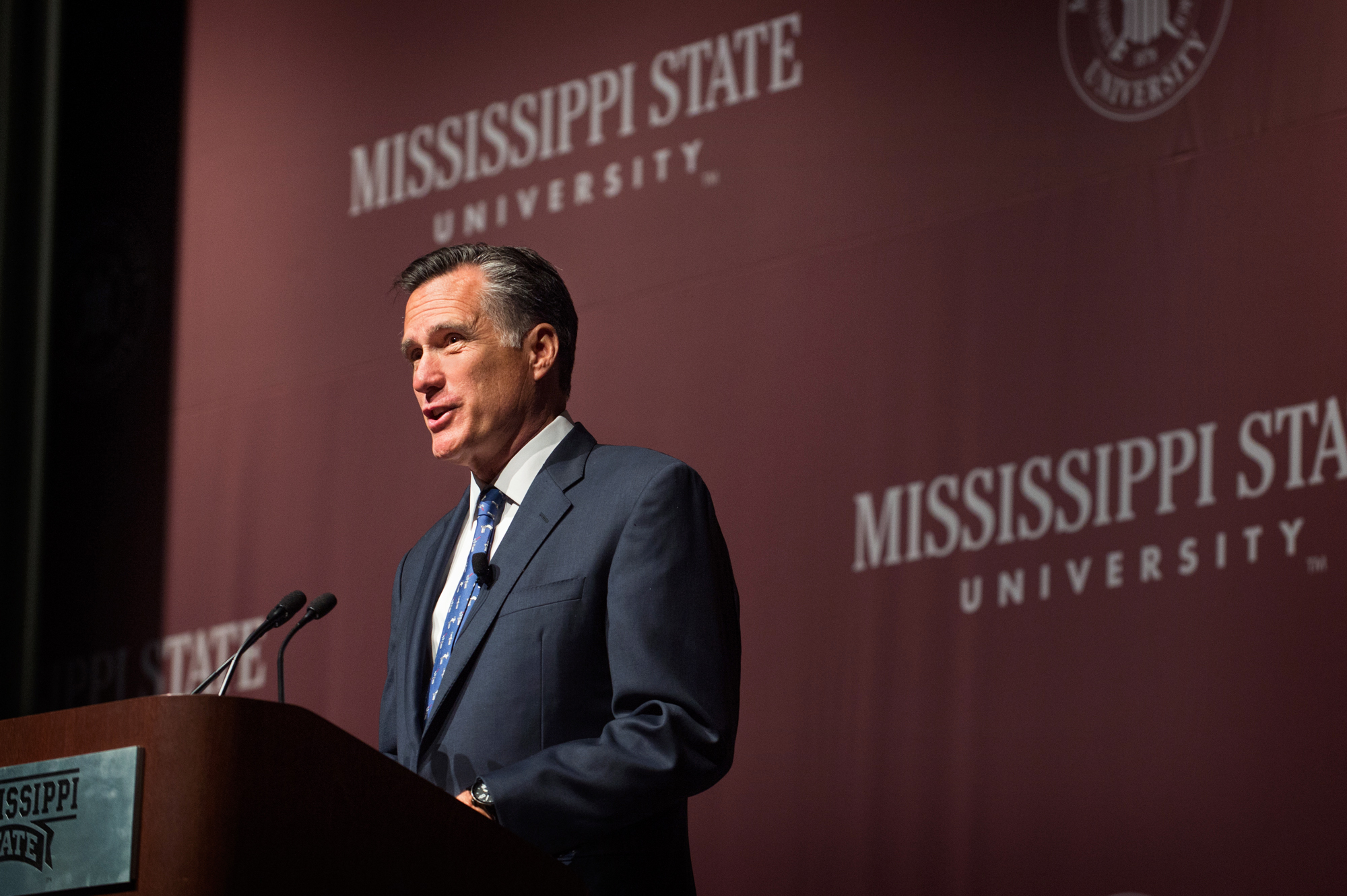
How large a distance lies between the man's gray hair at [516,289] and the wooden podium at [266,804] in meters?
0.86

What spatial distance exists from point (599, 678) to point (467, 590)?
0.80 feet

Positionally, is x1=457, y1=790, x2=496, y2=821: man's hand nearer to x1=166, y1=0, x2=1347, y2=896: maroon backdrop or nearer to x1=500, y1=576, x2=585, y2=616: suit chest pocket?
x1=500, y1=576, x2=585, y2=616: suit chest pocket

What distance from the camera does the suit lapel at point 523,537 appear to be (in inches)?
83.6

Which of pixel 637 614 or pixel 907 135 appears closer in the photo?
pixel 637 614

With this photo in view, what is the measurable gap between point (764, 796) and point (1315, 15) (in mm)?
1813

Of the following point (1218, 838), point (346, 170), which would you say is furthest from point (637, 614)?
point (346, 170)

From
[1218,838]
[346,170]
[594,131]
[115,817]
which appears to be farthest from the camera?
[346,170]

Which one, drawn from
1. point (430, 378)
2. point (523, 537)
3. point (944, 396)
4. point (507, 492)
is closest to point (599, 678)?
point (523, 537)

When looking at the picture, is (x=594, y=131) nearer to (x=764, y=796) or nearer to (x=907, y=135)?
(x=907, y=135)

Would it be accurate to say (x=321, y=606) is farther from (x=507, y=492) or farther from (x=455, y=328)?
(x=455, y=328)

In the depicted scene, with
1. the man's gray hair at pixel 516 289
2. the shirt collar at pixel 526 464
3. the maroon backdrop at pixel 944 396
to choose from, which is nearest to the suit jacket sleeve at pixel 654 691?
the shirt collar at pixel 526 464

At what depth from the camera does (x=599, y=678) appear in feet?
6.95

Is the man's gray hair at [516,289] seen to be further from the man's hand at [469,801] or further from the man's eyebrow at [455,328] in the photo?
the man's hand at [469,801]

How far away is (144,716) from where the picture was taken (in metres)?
1.58
